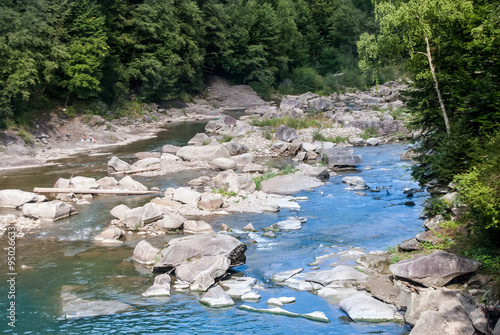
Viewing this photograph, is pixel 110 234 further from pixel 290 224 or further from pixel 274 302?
pixel 274 302

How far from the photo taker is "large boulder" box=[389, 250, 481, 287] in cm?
1080

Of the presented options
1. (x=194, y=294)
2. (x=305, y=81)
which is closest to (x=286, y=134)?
(x=194, y=294)

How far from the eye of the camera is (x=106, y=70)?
43375mm

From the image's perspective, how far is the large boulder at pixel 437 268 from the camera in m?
10.8

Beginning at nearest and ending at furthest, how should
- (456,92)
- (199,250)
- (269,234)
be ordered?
(199,250), (456,92), (269,234)

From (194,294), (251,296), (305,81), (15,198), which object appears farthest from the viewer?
(305,81)

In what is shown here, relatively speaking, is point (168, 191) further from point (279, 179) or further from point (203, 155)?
point (203, 155)

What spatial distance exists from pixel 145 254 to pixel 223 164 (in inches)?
Result: 508

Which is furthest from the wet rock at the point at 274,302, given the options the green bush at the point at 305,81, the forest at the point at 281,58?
the green bush at the point at 305,81

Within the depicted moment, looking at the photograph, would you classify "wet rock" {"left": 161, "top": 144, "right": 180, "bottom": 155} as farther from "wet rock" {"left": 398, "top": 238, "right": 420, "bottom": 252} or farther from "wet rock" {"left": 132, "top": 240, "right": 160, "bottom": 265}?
"wet rock" {"left": 398, "top": 238, "right": 420, "bottom": 252}

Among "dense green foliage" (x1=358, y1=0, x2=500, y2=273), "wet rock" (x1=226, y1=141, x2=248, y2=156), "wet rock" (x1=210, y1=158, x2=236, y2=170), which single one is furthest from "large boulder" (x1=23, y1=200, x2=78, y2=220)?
"dense green foliage" (x1=358, y1=0, x2=500, y2=273)

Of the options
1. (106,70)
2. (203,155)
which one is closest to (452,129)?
(203,155)

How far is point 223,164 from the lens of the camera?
27250 mm

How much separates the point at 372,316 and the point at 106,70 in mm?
38080
